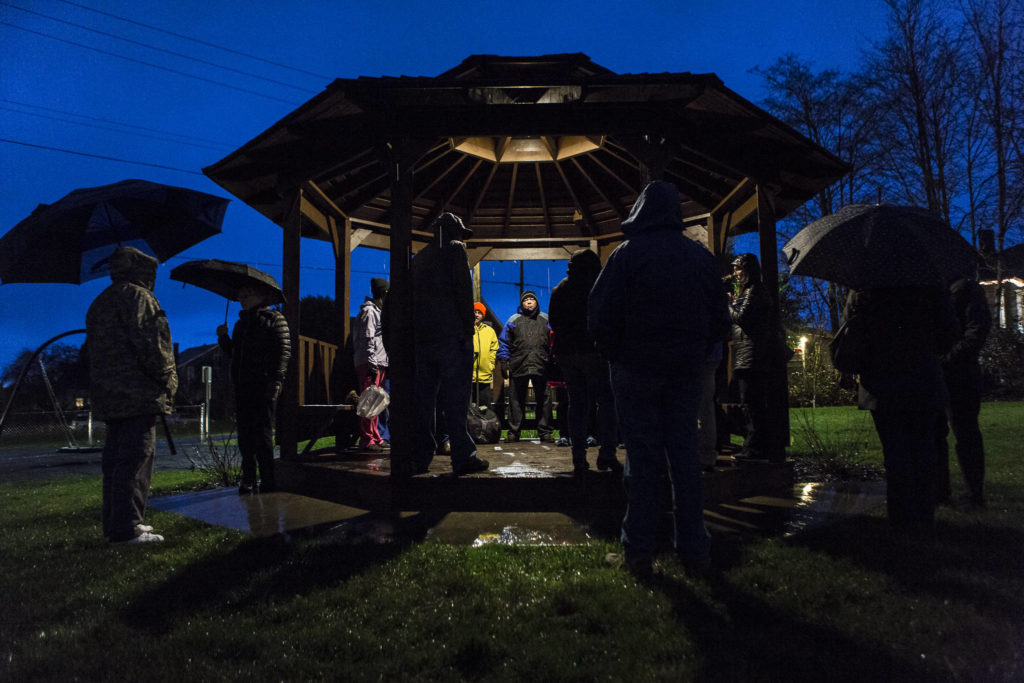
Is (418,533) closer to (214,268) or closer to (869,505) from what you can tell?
(214,268)

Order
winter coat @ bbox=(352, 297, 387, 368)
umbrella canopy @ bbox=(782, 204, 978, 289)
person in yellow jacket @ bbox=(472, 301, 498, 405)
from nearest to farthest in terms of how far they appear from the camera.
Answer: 1. umbrella canopy @ bbox=(782, 204, 978, 289)
2. winter coat @ bbox=(352, 297, 387, 368)
3. person in yellow jacket @ bbox=(472, 301, 498, 405)

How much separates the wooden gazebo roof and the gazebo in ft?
0.06

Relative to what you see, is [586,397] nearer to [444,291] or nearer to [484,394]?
[444,291]

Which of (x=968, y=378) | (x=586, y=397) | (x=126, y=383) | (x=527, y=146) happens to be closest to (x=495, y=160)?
(x=527, y=146)

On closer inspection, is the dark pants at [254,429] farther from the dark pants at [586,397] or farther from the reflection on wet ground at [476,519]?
the dark pants at [586,397]

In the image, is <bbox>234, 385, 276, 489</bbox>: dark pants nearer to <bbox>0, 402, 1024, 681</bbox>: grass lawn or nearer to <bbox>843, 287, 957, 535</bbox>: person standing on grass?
<bbox>0, 402, 1024, 681</bbox>: grass lawn

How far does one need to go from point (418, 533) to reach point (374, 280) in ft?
12.2

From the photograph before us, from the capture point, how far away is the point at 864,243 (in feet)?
12.1

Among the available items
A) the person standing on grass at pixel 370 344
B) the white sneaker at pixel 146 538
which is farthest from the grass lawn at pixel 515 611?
the person standing on grass at pixel 370 344

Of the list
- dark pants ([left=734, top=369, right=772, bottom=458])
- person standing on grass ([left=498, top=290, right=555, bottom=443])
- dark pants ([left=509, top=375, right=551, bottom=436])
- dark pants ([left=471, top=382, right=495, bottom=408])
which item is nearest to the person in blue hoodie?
dark pants ([left=734, top=369, right=772, bottom=458])

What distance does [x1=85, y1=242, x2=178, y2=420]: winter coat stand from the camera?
4.18 meters

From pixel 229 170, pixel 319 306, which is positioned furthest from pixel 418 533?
pixel 319 306

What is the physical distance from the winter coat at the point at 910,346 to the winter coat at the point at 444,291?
288cm

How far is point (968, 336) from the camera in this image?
4523 mm
